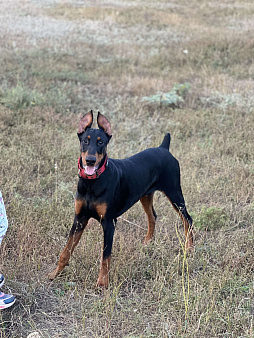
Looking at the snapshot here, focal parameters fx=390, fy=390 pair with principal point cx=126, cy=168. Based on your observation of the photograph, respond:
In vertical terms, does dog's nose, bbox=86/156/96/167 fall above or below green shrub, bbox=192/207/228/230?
above

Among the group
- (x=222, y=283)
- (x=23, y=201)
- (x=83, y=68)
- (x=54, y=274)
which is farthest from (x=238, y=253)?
(x=83, y=68)

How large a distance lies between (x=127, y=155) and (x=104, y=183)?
3150 millimetres

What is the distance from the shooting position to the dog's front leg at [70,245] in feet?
11.7

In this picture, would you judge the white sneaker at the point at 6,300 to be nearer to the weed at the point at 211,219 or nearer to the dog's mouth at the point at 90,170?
the dog's mouth at the point at 90,170

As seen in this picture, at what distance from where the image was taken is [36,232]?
4074 millimetres

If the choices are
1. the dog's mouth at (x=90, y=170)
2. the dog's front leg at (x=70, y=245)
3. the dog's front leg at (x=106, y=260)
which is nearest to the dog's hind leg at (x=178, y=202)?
the dog's front leg at (x=106, y=260)

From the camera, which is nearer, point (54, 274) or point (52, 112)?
point (54, 274)

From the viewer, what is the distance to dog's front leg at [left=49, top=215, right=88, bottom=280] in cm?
357

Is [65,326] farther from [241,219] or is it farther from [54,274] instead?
[241,219]

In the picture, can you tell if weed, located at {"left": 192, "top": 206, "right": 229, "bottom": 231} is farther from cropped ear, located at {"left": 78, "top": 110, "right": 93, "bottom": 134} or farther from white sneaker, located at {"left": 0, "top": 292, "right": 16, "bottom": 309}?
white sneaker, located at {"left": 0, "top": 292, "right": 16, "bottom": 309}

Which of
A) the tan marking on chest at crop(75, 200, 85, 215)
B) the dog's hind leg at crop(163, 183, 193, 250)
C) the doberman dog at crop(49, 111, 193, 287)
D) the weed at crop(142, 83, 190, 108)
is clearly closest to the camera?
the doberman dog at crop(49, 111, 193, 287)

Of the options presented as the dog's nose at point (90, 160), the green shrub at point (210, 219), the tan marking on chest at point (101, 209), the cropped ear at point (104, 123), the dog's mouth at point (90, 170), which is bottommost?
the green shrub at point (210, 219)

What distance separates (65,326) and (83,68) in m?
9.02

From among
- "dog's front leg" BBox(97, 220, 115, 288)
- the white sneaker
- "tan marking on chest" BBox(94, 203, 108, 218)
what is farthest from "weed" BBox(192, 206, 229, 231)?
the white sneaker
